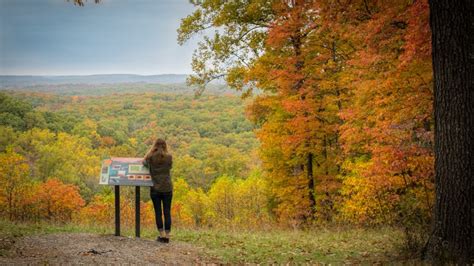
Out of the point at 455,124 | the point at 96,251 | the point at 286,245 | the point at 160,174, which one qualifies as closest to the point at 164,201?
the point at 160,174

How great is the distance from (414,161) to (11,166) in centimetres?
3503

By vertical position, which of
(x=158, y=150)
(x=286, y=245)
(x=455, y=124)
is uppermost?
(x=455, y=124)

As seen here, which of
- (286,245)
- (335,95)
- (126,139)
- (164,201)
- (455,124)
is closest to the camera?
(455,124)

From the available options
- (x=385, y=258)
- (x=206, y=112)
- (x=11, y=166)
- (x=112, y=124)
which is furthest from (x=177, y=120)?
(x=385, y=258)

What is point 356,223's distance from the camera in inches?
550

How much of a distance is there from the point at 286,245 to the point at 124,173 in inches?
149

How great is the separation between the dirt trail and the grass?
570 millimetres

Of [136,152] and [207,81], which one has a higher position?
[207,81]

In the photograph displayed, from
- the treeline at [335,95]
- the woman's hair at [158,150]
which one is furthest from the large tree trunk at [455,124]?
the woman's hair at [158,150]

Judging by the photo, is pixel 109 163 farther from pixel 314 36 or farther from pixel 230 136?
pixel 230 136

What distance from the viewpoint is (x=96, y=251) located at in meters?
8.01

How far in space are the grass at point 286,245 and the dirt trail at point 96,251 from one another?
57 cm

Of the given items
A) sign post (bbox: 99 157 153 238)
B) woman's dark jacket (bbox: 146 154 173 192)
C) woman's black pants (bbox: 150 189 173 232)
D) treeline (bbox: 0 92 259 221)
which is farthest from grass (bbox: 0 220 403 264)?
treeline (bbox: 0 92 259 221)

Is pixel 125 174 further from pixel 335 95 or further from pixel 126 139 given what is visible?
pixel 126 139
